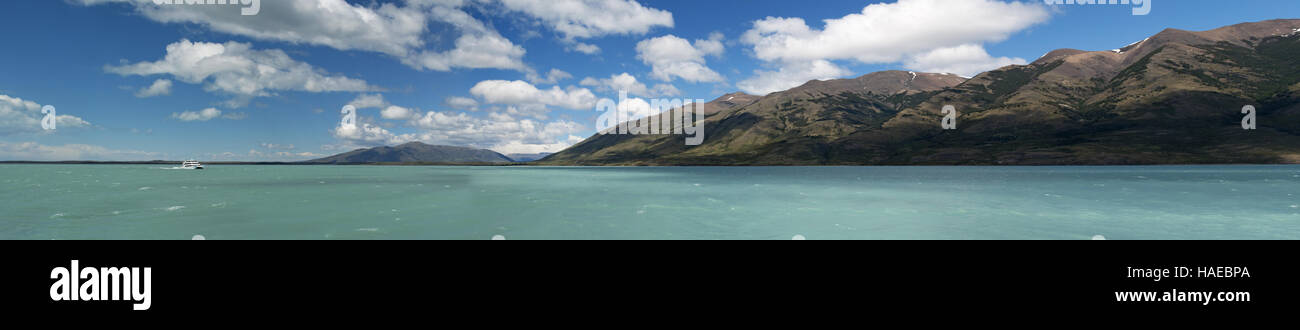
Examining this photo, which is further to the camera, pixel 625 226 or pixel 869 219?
pixel 869 219

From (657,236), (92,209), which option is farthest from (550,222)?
(92,209)

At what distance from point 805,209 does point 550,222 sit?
31226mm

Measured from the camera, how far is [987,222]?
4841cm

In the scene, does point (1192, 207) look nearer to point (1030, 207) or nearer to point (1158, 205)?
point (1158, 205)

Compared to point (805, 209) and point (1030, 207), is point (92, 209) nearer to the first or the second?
point (805, 209)

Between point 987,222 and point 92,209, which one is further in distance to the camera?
point 92,209
